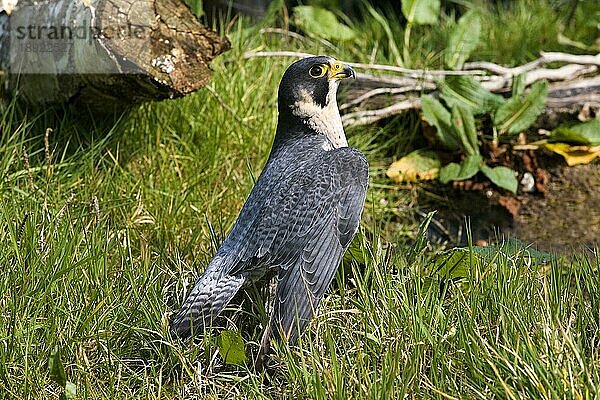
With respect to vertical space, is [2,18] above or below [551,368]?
above

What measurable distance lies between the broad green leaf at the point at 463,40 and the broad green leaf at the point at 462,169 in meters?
0.74

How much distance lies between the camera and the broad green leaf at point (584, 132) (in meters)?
4.98

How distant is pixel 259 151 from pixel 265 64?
2.32 feet

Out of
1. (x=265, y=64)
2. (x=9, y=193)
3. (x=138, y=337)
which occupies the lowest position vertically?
(x=138, y=337)

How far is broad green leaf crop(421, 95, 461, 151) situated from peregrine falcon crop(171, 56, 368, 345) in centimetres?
164

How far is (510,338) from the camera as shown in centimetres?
280

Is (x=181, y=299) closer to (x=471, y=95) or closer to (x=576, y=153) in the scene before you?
(x=471, y=95)

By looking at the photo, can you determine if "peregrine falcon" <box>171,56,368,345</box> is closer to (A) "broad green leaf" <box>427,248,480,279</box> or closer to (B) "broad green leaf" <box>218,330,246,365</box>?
(B) "broad green leaf" <box>218,330,246,365</box>

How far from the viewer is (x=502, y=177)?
4.90 metres

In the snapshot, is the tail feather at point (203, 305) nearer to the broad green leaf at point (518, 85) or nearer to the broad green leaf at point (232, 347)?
the broad green leaf at point (232, 347)

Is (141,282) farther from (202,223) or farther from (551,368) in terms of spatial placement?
(551,368)

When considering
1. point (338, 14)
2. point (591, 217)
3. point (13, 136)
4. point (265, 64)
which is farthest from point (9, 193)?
point (338, 14)

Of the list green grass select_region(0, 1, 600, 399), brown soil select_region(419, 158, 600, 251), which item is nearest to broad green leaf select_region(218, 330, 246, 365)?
green grass select_region(0, 1, 600, 399)

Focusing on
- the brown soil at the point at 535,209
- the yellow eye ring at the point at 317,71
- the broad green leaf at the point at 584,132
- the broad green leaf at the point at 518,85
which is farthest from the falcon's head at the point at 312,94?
the broad green leaf at the point at 584,132
